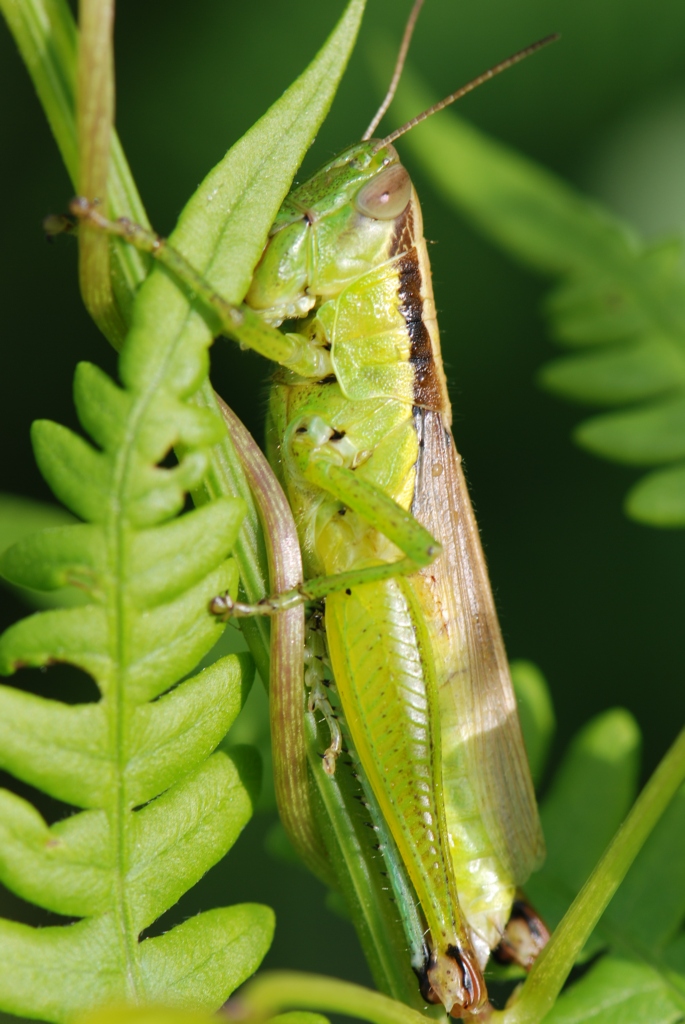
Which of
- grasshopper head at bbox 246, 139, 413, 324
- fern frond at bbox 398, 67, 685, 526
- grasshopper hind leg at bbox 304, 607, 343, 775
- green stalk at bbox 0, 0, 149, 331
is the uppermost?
green stalk at bbox 0, 0, 149, 331

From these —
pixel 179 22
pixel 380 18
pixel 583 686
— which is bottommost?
pixel 583 686

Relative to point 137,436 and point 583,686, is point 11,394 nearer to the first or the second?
point 583,686

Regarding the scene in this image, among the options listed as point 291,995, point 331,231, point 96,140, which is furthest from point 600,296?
point 291,995

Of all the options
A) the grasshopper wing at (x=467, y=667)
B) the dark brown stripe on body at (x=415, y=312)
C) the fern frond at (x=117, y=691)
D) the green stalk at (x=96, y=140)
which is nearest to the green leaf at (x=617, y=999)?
the grasshopper wing at (x=467, y=667)

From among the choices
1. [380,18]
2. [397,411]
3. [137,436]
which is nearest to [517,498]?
[397,411]

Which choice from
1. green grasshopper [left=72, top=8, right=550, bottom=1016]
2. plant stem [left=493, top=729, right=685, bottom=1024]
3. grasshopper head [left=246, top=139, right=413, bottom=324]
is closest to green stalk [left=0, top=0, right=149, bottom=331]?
green grasshopper [left=72, top=8, right=550, bottom=1016]

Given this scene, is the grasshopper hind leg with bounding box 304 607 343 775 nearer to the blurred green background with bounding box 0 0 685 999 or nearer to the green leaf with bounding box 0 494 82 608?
the green leaf with bounding box 0 494 82 608

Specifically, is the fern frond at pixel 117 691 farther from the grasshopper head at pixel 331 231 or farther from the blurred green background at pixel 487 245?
the blurred green background at pixel 487 245
